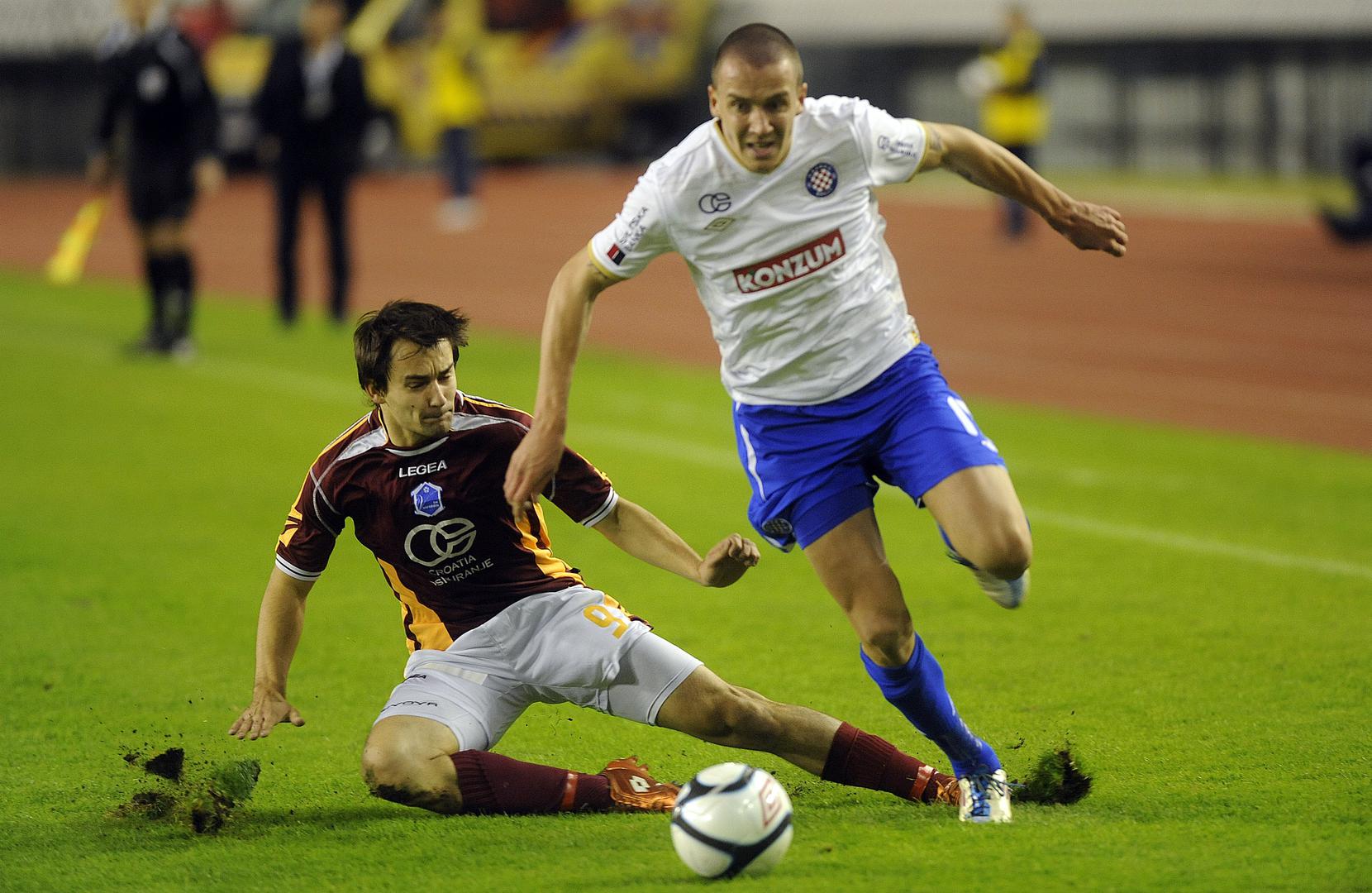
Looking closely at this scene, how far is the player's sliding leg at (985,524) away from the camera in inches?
179

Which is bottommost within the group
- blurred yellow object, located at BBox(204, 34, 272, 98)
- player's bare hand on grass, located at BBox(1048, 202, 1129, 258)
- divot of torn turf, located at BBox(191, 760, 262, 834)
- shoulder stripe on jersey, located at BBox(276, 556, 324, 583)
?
divot of torn turf, located at BBox(191, 760, 262, 834)

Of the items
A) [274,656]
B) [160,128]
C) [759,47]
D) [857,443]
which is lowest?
[274,656]

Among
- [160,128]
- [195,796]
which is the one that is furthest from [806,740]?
[160,128]

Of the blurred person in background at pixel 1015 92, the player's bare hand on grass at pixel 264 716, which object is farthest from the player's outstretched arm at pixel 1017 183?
the blurred person in background at pixel 1015 92

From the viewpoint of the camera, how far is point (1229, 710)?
576 cm

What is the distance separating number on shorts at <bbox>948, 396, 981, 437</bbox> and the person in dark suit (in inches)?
426

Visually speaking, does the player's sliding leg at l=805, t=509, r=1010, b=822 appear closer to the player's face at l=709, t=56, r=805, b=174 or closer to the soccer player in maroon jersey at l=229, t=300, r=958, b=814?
the soccer player in maroon jersey at l=229, t=300, r=958, b=814

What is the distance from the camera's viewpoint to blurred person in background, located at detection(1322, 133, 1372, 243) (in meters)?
18.8

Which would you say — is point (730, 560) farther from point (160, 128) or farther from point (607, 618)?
point (160, 128)

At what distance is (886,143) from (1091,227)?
617 millimetres

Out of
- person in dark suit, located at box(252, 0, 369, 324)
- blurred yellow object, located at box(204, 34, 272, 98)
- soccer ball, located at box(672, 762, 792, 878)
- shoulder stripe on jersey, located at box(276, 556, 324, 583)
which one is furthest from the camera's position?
blurred yellow object, located at box(204, 34, 272, 98)

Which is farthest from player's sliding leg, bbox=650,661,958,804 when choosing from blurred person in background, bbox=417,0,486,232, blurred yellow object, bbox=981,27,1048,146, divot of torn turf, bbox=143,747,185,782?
blurred person in background, bbox=417,0,486,232

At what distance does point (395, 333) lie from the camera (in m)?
4.67

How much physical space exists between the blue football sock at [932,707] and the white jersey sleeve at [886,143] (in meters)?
1.26
